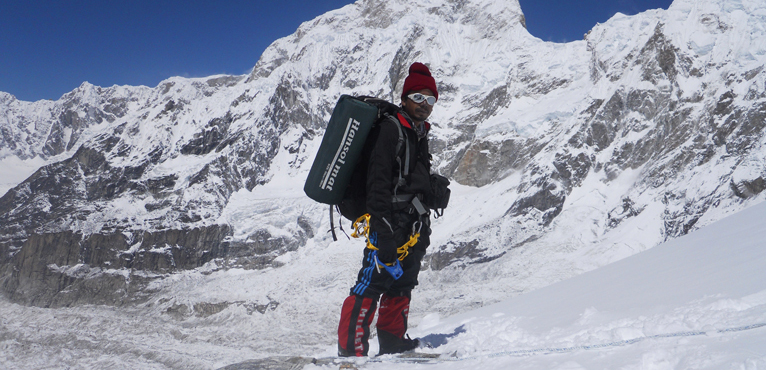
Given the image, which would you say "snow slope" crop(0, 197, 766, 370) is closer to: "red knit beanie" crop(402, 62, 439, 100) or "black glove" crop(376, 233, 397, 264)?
"black glove" crop(376, 233, 397, 264)

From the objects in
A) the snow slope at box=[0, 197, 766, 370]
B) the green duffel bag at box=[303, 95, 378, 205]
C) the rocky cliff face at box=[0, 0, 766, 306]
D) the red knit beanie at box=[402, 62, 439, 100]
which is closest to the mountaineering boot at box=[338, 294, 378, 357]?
the snow slope at box=[0, 197, 766, 370]

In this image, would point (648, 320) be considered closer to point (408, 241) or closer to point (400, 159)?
point (408, 241)

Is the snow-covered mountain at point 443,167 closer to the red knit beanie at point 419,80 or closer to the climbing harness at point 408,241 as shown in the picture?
the red knit beanie at point 419,80

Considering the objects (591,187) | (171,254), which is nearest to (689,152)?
(591,187)

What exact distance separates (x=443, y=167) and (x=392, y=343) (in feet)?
345

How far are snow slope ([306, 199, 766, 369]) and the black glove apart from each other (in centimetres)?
93

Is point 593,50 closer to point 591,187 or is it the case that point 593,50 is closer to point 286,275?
point 591,187

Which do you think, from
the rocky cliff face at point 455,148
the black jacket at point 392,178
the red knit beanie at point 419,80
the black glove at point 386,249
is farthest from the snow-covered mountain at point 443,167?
the black glove at point 386,249

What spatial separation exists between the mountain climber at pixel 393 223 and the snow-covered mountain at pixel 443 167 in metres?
63.8

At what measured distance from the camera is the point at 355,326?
4.87 m

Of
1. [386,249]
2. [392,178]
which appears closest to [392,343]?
[386,249]

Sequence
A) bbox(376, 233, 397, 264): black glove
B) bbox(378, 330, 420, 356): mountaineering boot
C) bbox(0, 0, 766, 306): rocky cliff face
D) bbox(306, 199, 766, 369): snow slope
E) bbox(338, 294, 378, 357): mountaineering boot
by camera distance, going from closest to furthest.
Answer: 1. bbox(306, 199, 766, 369): snow slope
2. bbox(376, 233, 397, 264): black glove
3. bbox(338, 294, 378, 357): mountaineering boot
4. bbox(378, 330, 420, 356): mountaineering boot
5. bbox(0, 0, 766, 306): rocky cliff face

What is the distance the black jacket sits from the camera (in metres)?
4.62

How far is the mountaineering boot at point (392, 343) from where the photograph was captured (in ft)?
17.0
